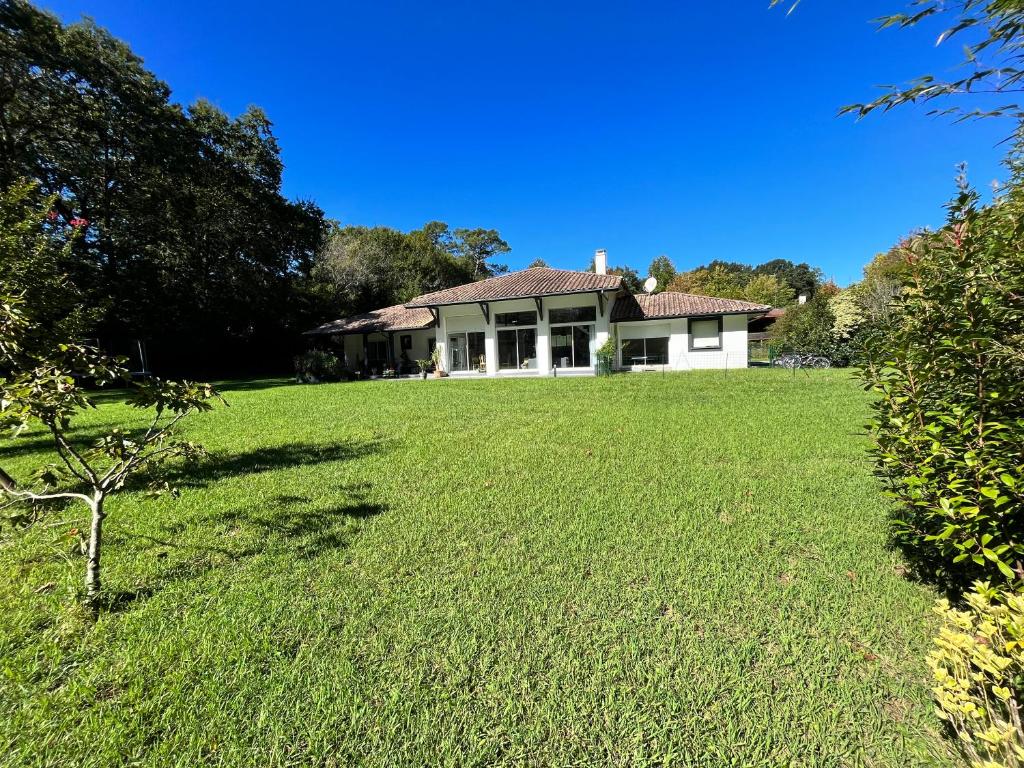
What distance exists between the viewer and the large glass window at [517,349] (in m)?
19.8

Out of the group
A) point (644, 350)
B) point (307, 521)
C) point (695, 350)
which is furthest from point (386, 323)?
point (307, 521)

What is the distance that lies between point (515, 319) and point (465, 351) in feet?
10.3

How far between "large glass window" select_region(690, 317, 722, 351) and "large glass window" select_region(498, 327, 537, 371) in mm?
7384

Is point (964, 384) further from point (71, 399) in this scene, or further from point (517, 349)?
point (517, 349)

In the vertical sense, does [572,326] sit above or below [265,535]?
above

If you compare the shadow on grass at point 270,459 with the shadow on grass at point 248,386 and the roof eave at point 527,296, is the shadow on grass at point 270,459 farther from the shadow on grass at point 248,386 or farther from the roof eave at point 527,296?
the roof eave at point 527,296

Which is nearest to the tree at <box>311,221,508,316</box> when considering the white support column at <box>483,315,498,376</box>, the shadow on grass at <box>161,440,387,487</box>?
the white support column at <box>483,315,498,376</box>

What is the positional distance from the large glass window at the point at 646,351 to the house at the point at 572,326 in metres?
0.05

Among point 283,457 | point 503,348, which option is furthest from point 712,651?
point 503,348

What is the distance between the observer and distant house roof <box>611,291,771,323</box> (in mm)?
18516

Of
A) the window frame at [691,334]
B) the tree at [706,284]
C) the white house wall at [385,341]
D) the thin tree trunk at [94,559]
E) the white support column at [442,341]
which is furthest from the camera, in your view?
the tree at [706,284]

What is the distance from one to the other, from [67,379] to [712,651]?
383 centimetres

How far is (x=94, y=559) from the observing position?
2.67 metres

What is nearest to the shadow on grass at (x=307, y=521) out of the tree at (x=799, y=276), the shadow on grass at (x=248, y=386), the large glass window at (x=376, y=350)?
the shadow on grass at (x=248, y=386)
